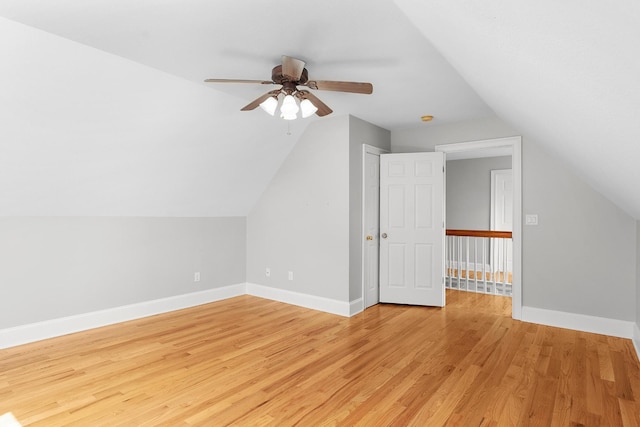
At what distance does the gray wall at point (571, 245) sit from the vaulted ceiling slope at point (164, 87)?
0.98 m

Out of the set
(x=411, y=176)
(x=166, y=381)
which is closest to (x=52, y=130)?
(x=166, y=381)

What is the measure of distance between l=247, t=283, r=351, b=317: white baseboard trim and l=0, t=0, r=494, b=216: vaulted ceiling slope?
1.68 metres

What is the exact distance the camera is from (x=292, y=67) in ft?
8.46

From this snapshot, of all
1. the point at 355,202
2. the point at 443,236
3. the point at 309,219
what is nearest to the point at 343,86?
the point at 355,202

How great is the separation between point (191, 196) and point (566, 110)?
13.3 feet

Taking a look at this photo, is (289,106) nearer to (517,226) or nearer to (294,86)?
(294,86)

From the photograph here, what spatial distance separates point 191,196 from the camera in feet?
14.8

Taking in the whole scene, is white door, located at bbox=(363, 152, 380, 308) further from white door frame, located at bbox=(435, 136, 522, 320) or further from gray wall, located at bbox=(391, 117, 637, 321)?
white door frame, located at bbox=(435, 136, 522, 320)

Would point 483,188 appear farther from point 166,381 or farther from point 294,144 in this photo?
point 166,381

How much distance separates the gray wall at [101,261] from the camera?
10.9 ft

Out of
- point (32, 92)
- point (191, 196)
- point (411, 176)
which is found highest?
point (32, 92)

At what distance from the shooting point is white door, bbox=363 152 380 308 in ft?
15.1

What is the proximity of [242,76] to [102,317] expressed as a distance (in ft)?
9.89

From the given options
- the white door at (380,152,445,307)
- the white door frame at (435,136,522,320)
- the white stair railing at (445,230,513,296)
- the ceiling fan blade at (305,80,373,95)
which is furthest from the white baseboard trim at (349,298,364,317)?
the ceiling fan blade at (305,80,373,95)
